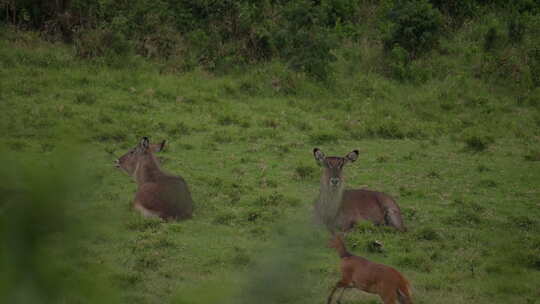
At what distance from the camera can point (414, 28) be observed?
17.2 meters

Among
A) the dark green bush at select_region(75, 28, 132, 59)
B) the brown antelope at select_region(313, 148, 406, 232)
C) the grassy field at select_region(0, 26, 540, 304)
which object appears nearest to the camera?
the grassy field at select_region(0, 26, 540, 304)

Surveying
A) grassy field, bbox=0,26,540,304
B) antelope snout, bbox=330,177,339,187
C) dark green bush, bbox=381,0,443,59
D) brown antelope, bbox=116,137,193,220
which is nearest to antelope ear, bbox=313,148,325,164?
antelope snout, bbox=330,177,339,187

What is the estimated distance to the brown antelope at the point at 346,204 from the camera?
28.0 feet

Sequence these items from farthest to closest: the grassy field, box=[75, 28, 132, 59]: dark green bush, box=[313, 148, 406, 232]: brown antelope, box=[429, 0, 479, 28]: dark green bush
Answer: box=[429, 0, 479, 28]: dark green bush
box=[75, 28, 132, 59]: dark green bush
box=[313, 148, 406, 232]: brown antelope
the grassy field

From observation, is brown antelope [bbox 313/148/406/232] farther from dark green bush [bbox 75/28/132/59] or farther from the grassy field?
dark green bush [bbox 75/28/132/59]

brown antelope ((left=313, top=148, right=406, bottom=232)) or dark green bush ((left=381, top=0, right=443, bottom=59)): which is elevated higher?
dark green bush ((left=381, top=0, right=443, bottom=59))

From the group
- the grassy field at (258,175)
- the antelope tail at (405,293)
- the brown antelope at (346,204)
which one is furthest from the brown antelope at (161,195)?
the antelope tail at (405,293)

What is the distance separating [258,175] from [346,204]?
2213 millimetres

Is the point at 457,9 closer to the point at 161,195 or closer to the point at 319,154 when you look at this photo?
the point at 319,154

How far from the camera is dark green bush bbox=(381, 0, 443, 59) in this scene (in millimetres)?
17109

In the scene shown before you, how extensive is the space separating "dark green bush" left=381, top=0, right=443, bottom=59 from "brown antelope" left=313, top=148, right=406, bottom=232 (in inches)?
349

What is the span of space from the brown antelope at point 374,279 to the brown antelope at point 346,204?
100 inches

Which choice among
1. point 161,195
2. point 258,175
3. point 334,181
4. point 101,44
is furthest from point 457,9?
point 161,195

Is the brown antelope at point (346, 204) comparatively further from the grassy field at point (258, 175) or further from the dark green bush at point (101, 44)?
the dark green bush at point (101, 44)
